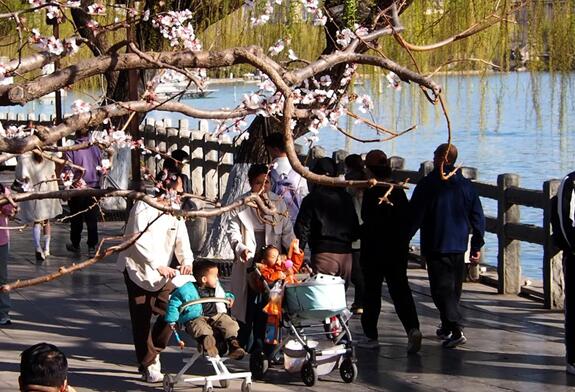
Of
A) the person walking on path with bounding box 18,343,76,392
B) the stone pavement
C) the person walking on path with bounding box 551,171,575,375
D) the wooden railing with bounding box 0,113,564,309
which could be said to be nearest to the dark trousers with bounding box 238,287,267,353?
the stone pavement

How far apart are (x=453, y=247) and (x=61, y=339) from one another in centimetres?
379

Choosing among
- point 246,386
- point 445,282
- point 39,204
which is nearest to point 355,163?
point 445,282

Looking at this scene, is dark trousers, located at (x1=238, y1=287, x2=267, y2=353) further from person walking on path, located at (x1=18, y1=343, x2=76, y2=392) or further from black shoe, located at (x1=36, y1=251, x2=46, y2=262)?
black shoe, located at (x1=36, y1=251, x2=46, y2=262)

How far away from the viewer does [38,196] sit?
19.6 feet

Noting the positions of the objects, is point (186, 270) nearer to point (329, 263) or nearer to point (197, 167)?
point (329, 263)

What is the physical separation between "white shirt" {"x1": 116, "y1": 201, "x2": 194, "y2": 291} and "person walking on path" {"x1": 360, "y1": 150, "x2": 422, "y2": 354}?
190 cm

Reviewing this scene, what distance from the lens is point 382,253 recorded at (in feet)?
37.4

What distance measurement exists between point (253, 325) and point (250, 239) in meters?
0.81

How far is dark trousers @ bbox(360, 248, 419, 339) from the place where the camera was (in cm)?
1134

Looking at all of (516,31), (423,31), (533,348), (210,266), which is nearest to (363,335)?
(533,348)

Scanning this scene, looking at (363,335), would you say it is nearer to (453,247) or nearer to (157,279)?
(453,247)

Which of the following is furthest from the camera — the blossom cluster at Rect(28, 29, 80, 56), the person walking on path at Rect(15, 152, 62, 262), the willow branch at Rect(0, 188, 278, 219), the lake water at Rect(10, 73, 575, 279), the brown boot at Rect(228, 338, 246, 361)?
the lake water at Rect(10, 73, 575, 279)

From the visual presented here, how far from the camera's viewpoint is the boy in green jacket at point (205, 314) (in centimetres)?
959

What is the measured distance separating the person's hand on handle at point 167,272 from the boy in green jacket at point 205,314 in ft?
0.76
